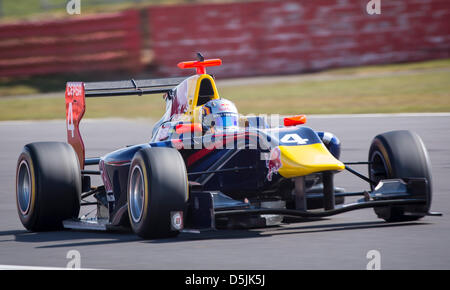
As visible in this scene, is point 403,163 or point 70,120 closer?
point 403,163

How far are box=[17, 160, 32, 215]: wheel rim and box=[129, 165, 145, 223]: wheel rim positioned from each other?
1.58 m

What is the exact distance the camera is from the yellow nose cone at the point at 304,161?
25.0ft

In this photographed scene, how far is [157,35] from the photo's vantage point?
2533 cm

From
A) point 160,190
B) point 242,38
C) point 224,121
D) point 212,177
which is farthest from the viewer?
point 242,38

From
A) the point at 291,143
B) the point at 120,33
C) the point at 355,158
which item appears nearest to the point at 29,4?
the point at 120,33

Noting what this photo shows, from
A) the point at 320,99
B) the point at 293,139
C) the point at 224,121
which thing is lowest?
the point at 293,139

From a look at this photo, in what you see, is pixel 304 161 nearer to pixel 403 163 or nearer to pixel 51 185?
pixel 403 163

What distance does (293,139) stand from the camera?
7.96 m

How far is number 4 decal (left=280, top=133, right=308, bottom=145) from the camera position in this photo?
26.0ft

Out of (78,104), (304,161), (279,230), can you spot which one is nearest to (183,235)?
(279,230)

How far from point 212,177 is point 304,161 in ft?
3.88

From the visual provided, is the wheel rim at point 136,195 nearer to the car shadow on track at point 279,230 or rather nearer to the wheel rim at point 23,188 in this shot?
the car shadow on track at point 279,230
